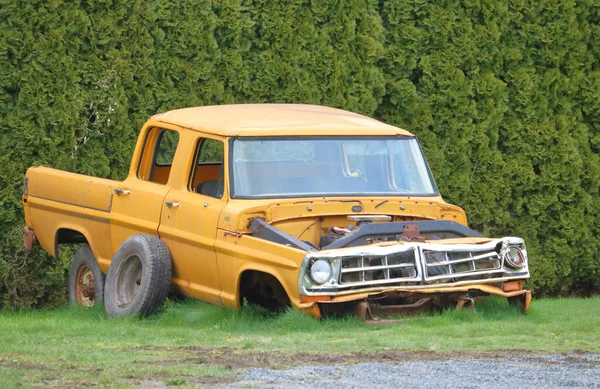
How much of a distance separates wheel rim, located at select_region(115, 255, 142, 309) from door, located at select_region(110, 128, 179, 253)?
0.34m

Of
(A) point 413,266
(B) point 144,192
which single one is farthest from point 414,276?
(B) point 144,192

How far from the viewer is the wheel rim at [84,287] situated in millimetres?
11820

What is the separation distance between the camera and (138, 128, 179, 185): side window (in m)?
11.4

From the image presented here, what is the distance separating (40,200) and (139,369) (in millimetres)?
Answer: 4933

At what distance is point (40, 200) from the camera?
1173 centimetres

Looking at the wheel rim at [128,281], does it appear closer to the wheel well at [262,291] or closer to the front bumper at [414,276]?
the wheel well at [262,291]

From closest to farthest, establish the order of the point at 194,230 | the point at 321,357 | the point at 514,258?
1. the point at 321,357
2. the point at 514,258
3. the point at 194,230

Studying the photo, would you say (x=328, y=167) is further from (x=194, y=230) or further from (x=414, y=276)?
(x=414, y=276)

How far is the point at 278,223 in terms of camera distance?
9.84 m

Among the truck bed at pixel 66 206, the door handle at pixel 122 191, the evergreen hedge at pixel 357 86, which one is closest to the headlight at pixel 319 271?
the door handle at pixel 122 191

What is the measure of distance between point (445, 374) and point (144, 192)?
4594mm

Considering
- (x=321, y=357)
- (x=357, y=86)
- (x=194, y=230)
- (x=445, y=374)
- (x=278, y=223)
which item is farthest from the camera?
(x=357, y=86)

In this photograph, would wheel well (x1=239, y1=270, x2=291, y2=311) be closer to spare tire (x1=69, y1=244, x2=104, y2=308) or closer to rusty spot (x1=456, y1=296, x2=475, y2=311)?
rusty spot (x1=456, y1=296, x2=475, y2=311)

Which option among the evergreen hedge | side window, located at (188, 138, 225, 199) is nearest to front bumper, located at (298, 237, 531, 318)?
side window, located at (188, 138, 225, 199)
